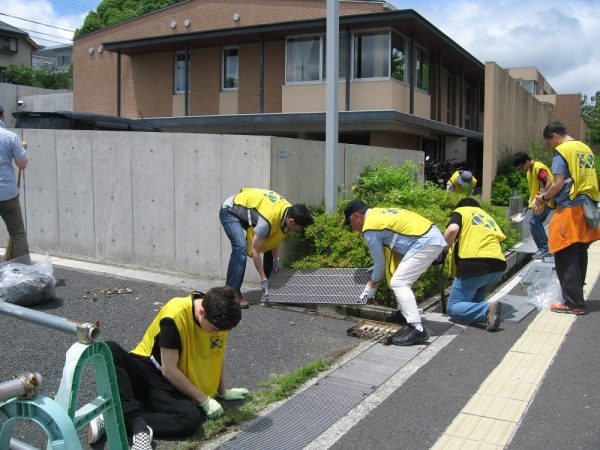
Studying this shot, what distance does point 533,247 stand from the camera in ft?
37.1

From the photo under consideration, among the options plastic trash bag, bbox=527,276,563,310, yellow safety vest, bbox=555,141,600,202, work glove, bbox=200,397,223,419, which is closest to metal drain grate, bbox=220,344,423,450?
work glove, bbox=200,397,223,419

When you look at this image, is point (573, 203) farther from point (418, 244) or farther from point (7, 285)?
point (7, 285)

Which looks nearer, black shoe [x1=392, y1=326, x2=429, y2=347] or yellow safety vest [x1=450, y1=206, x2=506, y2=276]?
black shoe [x1=392, y1=326, x2=429, y2=347]

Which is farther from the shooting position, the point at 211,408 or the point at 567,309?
the point at 567,309

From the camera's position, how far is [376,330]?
242 inches

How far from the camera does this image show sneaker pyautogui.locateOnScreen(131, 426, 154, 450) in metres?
3.44

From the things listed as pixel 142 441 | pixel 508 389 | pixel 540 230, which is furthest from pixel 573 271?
pixel 142 441

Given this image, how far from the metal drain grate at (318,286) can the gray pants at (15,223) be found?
288cm

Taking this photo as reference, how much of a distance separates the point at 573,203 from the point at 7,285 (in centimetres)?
605

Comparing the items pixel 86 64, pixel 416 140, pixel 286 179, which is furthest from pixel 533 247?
pixel 86 64

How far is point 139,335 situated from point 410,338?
2506 millimetres

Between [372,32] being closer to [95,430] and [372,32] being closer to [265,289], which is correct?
[265,289]

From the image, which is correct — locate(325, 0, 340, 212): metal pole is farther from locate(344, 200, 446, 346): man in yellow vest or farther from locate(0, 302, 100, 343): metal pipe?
locate(0, 302, 100, 343): metal pipe

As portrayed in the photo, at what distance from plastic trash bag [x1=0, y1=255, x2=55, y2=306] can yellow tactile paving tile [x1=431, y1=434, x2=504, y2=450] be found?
14.7 feet
